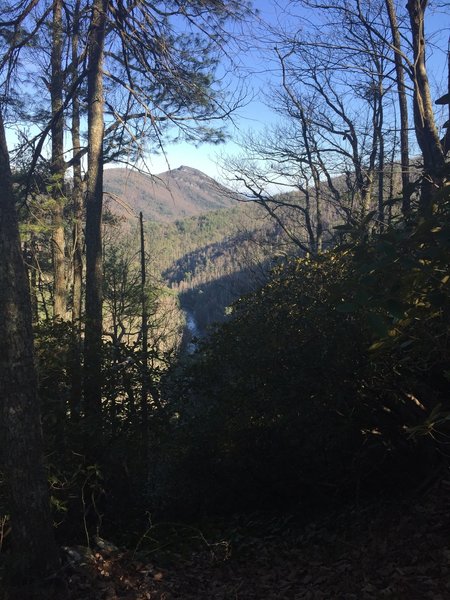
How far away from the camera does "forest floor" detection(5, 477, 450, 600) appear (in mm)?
3607

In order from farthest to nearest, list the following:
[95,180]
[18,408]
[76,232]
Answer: [76,232] < [95,180] < [18,408]

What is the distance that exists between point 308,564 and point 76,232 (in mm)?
12580

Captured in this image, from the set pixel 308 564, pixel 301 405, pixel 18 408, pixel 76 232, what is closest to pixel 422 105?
pixel 301 405

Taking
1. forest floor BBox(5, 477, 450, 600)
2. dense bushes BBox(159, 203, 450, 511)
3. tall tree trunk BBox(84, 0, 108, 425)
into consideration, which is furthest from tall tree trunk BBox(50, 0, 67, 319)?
forest floor BBox(5, 477, 450, 600)

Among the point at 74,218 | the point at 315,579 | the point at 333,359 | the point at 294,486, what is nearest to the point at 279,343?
the point at 333,359

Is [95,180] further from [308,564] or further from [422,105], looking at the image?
[308,564]

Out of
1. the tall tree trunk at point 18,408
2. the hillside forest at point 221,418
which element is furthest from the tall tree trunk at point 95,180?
the tall tree trunk at point 18,408

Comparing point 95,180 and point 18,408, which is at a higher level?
point 95,180

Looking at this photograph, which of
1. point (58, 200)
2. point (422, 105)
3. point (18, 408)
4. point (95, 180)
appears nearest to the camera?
point (18, 408)

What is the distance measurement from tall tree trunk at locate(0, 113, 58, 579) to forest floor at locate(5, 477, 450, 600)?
1.16 feet

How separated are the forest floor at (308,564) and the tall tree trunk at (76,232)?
2296mm

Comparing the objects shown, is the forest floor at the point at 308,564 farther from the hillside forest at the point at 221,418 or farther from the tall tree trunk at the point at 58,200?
the tall tree trunk at the point at 58,200

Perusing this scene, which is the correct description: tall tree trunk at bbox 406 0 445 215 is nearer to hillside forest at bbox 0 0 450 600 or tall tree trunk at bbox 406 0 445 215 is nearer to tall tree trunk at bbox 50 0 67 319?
hillside forest at bbox 0 0 450 600

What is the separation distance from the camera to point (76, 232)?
14.9m
